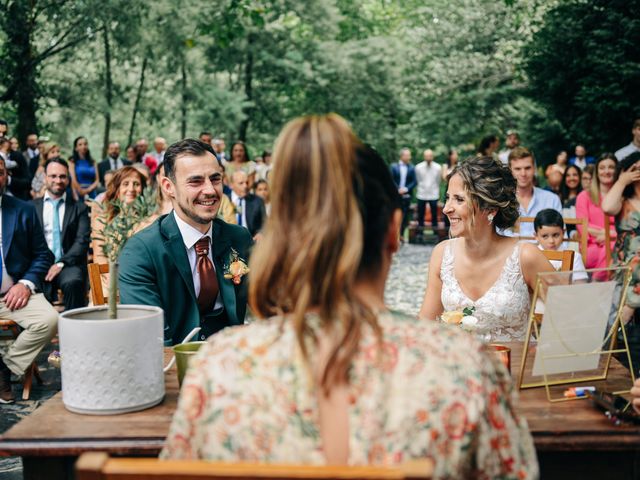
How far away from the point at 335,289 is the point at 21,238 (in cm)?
513

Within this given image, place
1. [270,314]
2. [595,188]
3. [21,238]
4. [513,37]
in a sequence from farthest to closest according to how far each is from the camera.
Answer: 1. [513,37]
2. [595,188]
3. [21,238]
4. [270,314]

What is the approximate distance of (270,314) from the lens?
1650mm

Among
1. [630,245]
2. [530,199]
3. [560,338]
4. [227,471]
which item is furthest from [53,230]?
[227,471]

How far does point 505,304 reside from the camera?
3887mm

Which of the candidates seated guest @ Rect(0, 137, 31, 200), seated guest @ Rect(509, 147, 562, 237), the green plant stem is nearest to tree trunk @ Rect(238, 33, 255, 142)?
seated guest @ Rect(0, 137, 31, 200)

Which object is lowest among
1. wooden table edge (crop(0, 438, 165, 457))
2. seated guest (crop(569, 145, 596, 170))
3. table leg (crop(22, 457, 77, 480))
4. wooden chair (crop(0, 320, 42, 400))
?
wooden chair (crop(0, 320, 42, 400))

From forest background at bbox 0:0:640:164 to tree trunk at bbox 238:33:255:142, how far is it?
0.05m

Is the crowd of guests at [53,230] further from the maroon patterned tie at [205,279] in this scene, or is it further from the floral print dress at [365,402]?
the floral print dress at [365,402]

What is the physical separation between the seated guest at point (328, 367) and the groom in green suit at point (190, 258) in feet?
6.18

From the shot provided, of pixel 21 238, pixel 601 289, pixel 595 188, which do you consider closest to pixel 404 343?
pixel 601 289

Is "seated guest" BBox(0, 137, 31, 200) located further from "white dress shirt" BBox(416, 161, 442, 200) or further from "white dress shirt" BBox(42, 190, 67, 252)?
"white dress shirt" BBox(416, 161, 442, 200)

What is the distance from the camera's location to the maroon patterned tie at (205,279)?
11.8ft

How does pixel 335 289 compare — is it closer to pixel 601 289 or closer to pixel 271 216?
pixel 271 216

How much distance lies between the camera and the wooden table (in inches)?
82.8
